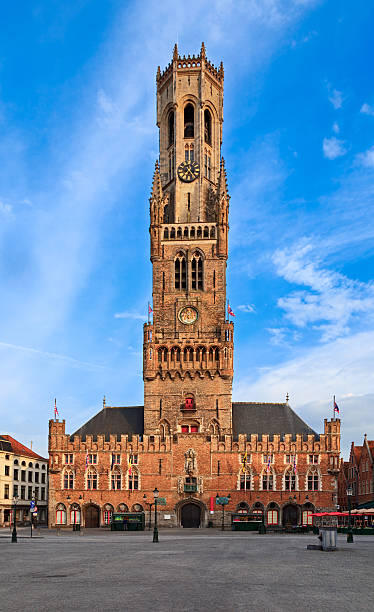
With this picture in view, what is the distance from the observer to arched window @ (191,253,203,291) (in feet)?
276

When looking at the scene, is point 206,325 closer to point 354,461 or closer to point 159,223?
point 159,223

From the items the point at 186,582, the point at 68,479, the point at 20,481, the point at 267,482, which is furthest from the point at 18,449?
the point at 186,582

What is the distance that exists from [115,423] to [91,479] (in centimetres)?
770

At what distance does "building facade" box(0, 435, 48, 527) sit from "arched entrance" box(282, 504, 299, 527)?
30277 millimetres

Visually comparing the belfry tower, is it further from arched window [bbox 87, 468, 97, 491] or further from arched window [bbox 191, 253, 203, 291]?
arched window [bbox 87, 468, 97, 491]

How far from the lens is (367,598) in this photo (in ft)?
56.4

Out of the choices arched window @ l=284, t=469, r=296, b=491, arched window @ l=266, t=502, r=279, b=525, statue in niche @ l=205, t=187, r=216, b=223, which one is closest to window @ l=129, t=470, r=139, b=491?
arched window @ l=266, t=502, r=279, b=525

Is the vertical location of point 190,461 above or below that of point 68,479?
above

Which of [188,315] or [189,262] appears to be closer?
[188,315]

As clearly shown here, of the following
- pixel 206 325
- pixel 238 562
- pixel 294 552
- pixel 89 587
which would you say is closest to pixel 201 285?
pixel 206 325

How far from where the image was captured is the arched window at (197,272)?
8412 centimetres

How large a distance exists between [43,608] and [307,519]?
2587 inches

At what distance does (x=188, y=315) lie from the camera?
271 feet

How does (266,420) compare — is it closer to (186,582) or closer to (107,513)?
(107,513)
